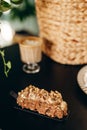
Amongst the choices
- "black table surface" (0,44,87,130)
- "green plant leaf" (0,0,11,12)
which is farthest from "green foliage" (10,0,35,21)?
"green plant leaf" (0,0,11,12)

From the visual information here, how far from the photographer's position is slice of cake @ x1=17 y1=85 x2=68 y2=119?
30.3 inches

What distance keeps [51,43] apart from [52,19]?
113mm

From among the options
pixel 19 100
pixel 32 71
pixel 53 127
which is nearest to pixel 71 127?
pixel 53 127

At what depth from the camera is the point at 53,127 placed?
75 centimetres

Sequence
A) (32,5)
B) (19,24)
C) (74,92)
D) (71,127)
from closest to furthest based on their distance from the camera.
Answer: (71,127) < (74,92) < (32,5) < (19,24)

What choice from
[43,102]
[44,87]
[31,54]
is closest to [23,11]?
[31,54]

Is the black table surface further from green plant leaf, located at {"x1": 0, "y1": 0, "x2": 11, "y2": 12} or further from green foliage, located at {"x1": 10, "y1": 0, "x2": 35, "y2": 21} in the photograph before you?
green foliage, located at {"x1": 10, "y1": 0, "x2": 35, "y2": 21}

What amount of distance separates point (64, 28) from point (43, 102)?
13.3 inches

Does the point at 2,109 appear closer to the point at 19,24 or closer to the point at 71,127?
the point at 71,127

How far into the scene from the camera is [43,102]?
0.78m

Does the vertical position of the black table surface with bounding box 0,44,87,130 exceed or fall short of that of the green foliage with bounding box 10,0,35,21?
it exceeds it

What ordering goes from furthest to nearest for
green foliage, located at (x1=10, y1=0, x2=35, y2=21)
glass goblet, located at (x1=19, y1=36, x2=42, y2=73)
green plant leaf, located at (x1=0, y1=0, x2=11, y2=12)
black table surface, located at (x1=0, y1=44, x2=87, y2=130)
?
green foliage, located at (x1=10, y1=0, x2=35, y2=21), glass goblet, located at (x1=19, y1=36, x2=42, y2=73), green plant leaf, located at (x1=0, y1=0, x2=11, y2=12), black table surface, located at (x1=0, y1=44, x2=87, y2=130)

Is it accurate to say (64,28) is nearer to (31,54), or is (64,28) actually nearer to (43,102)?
(31,54)

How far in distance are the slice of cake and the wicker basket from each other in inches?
11.3
